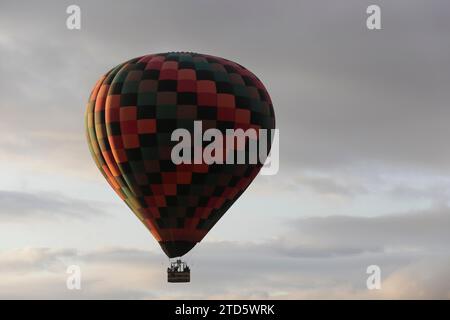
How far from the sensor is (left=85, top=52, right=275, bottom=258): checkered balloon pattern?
51.5 m

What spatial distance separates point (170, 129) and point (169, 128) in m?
0.07

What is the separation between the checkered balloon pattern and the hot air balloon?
0.14 ft

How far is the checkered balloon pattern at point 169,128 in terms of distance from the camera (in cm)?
5150

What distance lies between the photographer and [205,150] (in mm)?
51531

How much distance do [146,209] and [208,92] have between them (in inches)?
232

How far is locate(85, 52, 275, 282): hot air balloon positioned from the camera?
5150 centimetres

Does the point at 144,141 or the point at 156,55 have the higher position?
the point at 156,55

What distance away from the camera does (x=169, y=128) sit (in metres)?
51.2

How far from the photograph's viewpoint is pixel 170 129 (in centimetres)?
5119

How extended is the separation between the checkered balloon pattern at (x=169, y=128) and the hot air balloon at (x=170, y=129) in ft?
0.14

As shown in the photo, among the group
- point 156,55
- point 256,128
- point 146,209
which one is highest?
point 156,55
